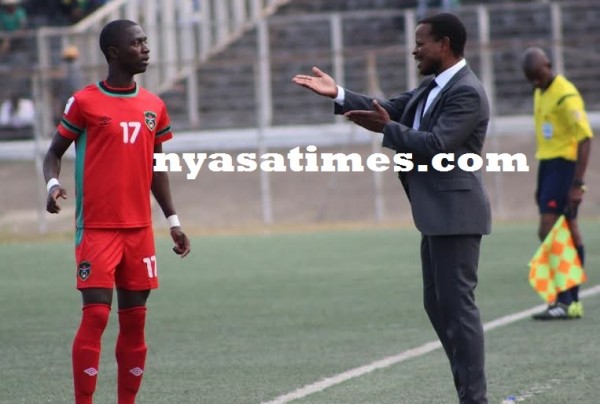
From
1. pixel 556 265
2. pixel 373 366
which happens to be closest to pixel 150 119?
pixel 373 366

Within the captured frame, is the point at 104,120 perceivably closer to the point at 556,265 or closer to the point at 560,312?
the point at 560,312

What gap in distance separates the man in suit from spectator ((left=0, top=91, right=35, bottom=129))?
2102cm

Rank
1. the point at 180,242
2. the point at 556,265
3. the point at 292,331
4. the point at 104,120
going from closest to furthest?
1. the point at 104,120
2. the point at 180,242
3. the point at 292,331
4. the point at 556,265

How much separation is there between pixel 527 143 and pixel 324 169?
370 centimetres

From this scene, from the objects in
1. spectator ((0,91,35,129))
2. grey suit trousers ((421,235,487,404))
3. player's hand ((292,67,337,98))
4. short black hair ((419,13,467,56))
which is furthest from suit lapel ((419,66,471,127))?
spectator ((0,91,35,129))

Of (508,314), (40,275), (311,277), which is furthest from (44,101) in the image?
(508,314)

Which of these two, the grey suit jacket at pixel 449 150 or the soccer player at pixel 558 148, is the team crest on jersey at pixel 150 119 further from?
the soccer player at pixel 558 148

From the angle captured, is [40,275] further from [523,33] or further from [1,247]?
[523,33]

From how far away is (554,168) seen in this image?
12.2 meters

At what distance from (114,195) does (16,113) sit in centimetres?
2087

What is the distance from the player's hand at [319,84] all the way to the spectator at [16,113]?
Answer: 68.1 ft

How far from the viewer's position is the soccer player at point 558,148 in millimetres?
11992

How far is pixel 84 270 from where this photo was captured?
7895mm

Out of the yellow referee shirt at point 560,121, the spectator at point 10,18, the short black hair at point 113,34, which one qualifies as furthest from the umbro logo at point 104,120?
the spectator at point 10,18
